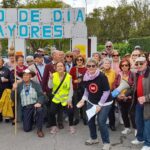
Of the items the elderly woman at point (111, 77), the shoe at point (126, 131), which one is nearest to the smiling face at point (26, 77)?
the elderly woman at point (111, 77)

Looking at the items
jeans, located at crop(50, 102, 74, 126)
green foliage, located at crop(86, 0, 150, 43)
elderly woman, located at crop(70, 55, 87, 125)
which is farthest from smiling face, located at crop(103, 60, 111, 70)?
green foliage, located at crop(86, 0, 150, 43)

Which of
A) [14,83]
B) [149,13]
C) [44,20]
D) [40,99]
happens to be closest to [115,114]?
[40,99]

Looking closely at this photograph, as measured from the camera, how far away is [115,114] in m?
8.96

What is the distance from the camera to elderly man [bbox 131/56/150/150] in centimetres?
669

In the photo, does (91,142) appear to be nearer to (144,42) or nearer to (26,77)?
(26,77)

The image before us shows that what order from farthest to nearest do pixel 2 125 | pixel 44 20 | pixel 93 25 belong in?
1. pixel 93 25
2. pixel 44 20
3. pixel 2 125

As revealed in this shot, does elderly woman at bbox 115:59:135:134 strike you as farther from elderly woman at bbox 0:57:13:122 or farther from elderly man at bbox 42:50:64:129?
Result: elderly woman at bbox 0:57:13:122

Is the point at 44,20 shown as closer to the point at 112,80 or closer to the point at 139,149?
the point at 112,80

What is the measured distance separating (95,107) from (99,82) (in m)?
0.48

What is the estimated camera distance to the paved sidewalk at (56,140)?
23.6ft

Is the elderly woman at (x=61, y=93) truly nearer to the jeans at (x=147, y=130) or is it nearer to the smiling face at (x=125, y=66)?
the smiling face at (x=125, y=66)

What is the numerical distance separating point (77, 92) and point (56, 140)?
57.9 inches

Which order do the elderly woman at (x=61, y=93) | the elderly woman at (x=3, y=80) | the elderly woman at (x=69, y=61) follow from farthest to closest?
the elderly woman at (x=69, y=61)
the elderly woman at (x=3, y=80)
the elderly woman at (x=61, y=93)

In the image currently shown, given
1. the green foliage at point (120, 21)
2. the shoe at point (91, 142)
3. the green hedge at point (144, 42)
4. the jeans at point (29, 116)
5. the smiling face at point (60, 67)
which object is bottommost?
the shoe at point (91, 142)
